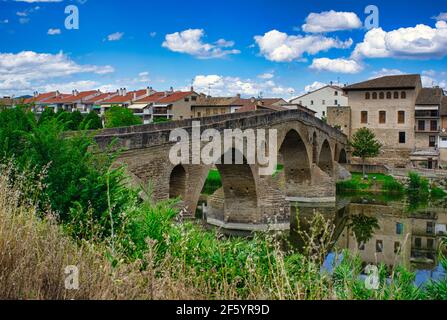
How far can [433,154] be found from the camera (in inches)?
1571

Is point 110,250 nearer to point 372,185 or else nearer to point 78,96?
point 372,185

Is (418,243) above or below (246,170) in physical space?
below

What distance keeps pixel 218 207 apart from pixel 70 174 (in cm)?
1756

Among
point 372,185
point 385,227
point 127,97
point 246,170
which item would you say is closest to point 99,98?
point 127,97

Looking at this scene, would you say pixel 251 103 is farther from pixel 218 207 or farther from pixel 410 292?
pixel 410 292

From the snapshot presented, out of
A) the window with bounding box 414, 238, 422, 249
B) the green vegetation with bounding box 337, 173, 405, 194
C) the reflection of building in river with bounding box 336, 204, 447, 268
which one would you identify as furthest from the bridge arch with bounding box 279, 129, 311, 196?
the window with bounding box 414, 238, 422, 249

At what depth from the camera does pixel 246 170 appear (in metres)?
23.2

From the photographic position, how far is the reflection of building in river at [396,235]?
19.0m

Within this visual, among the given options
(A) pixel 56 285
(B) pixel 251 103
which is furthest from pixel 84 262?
(B) pixel 251 103

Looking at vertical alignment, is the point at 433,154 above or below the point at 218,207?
above

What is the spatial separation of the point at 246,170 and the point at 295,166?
33.2 feet

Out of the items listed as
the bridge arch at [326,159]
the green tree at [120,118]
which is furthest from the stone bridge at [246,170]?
the green tree at [120,118]

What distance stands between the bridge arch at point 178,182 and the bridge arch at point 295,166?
525 inches

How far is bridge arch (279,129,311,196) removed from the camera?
31.8 meters
